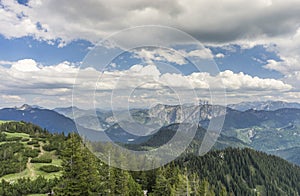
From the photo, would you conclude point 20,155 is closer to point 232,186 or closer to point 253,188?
point 232,186

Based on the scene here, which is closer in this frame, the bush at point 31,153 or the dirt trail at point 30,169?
the dirt trail at point 30,169

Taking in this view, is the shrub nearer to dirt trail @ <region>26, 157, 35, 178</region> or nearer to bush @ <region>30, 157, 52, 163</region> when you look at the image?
dirt trail @ <region>26, 157, 35, 178</region>

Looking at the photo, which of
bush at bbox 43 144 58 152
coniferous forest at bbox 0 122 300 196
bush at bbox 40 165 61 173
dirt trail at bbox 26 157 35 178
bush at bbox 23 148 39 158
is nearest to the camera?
coniferous forest at bbox 0 122 300 196

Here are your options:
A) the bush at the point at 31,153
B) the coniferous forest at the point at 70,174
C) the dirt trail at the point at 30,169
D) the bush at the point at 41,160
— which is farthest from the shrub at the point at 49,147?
the bush at the point at 41,160

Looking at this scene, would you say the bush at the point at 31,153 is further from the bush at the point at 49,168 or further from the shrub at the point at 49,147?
the bush at the point at 49,168

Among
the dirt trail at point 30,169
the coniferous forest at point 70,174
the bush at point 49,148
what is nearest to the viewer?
the coniferous forest at point 70,174

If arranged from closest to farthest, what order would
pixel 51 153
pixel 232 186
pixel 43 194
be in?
pixel 43 194 → pixel 51 153 → pixel 232 186

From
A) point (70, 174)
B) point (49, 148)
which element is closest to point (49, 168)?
point (49, 148)

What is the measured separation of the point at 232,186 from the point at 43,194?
16008 cm

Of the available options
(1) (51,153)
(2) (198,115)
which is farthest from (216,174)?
(2) (198,115)

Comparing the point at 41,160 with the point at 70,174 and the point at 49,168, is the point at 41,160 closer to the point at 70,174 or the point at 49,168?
the point at 49,168

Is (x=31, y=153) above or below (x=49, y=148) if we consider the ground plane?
below

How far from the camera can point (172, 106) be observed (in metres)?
16.8

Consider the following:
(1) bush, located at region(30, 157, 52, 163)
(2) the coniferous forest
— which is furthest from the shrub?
(1) bush, located at region(30, 157, 52, 163)
